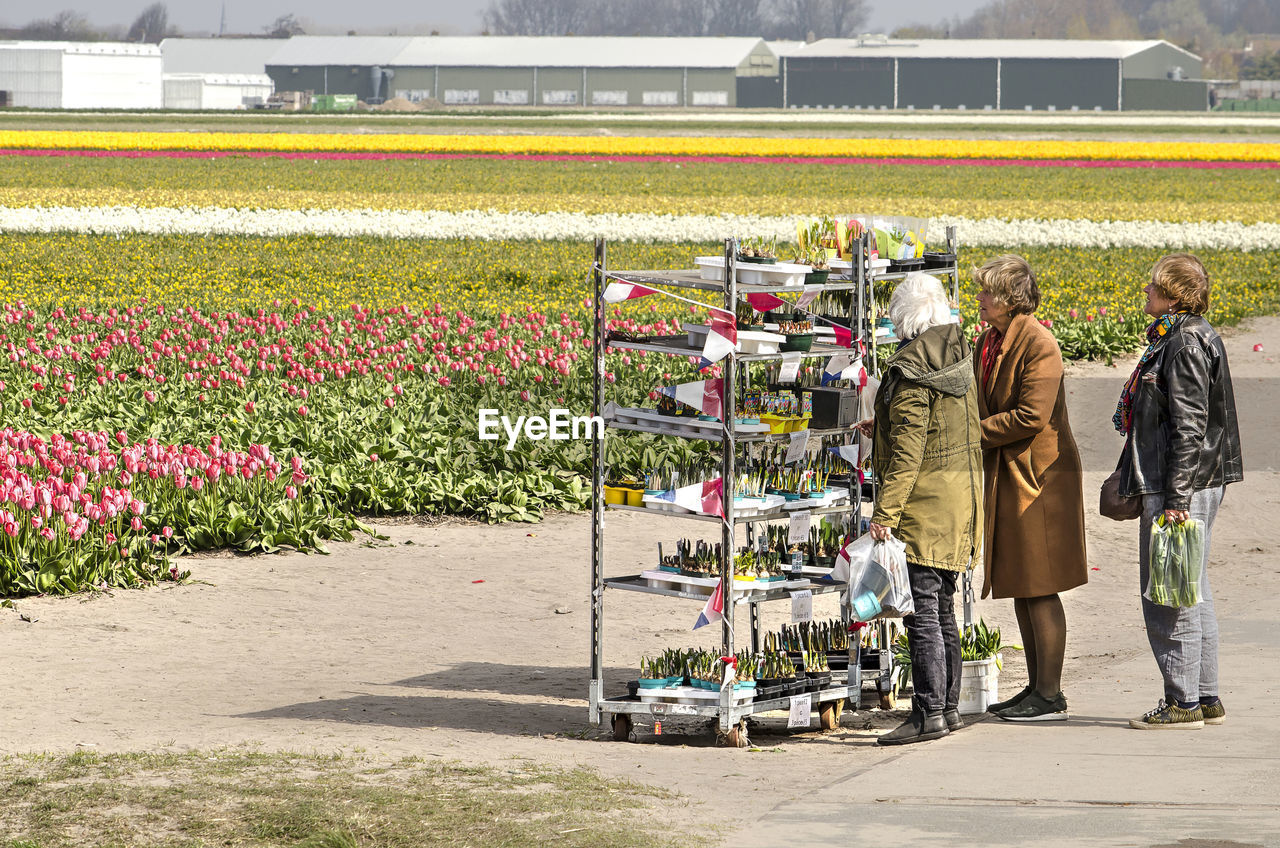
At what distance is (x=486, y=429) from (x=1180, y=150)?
55.5 meters

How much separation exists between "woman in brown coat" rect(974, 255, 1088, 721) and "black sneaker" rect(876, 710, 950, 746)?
46 cm

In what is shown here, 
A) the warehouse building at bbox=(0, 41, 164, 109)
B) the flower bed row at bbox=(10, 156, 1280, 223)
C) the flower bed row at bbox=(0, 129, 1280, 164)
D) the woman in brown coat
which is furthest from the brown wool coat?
the warehouse building at bbox=(0, 41, 164, 109)

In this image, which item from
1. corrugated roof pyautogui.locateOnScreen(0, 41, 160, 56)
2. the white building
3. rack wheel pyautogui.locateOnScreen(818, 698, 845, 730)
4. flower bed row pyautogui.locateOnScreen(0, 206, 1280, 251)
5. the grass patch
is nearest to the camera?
the grass patch

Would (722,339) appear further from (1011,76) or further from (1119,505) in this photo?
(1011,76)

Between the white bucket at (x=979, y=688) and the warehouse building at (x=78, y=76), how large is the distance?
117247mm

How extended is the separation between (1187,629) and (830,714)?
158 centimetres

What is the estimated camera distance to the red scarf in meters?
7.61

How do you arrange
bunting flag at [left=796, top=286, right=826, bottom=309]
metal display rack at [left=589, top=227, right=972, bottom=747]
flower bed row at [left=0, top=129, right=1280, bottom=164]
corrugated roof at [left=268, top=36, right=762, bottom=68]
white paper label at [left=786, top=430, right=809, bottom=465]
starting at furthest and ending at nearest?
corrugated roof at [left=268, top=36, right=762, bottom=68] < flower bed row at [left=0, top=129, right=1280, bottom=164] < bunting flag at [left=796, top=286, right=826, bottom=309] < white paper label at [left=786, top=430, right=809, bottom=465] < metal display rack at [left=589, top=227, right=972, bottom=747]

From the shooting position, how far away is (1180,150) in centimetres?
6450

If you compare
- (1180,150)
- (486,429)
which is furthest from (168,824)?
(1180,150)

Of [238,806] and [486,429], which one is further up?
[486,429]

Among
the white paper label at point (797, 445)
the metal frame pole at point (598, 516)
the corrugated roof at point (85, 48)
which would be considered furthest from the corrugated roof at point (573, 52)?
the white paper label at point (797, 445)

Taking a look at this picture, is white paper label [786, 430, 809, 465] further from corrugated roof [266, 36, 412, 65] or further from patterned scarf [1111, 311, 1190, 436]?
corrugated roof [266, 36, 412, 65]

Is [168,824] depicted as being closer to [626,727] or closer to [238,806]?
[238,806]
